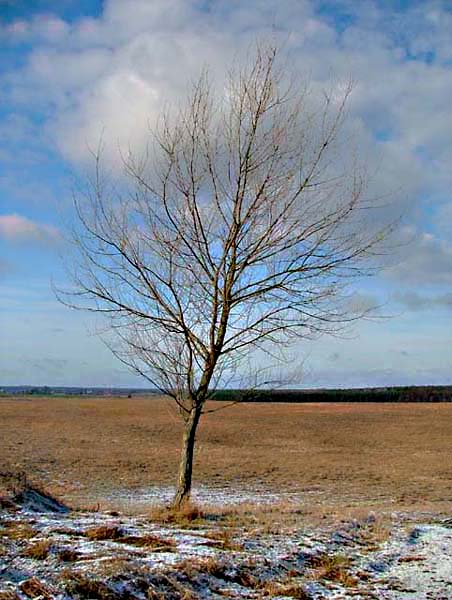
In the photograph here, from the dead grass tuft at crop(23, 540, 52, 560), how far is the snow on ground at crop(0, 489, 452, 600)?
12 mm

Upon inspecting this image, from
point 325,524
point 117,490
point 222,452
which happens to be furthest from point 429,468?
point 325,524

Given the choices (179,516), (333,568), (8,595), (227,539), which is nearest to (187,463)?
(179,516)

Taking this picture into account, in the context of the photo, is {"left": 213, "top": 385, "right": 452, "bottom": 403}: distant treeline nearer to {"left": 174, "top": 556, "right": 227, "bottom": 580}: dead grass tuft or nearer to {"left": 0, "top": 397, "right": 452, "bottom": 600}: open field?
{"left": 0, "top": 397, "right": 452, "bottom": 600}: open field

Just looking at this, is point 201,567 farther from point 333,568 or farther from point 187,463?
point 187,463

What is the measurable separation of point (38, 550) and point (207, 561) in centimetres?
188

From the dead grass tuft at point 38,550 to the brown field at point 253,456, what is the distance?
5.87m

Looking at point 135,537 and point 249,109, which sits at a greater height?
point 249,109

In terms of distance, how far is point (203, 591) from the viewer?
20.9ft

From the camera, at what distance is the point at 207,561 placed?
7.04 meters

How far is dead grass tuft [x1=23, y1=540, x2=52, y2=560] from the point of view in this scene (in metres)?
6.77

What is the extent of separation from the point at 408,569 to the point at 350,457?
1143 inches

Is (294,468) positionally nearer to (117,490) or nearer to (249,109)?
(117,490)

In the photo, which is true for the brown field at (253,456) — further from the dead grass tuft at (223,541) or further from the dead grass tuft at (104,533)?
the dead grass tuft at (104,533)

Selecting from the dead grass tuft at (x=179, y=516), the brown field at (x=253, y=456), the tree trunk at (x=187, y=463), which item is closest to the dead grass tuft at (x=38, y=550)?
the dead grass tuft at (x=179, y=516)
